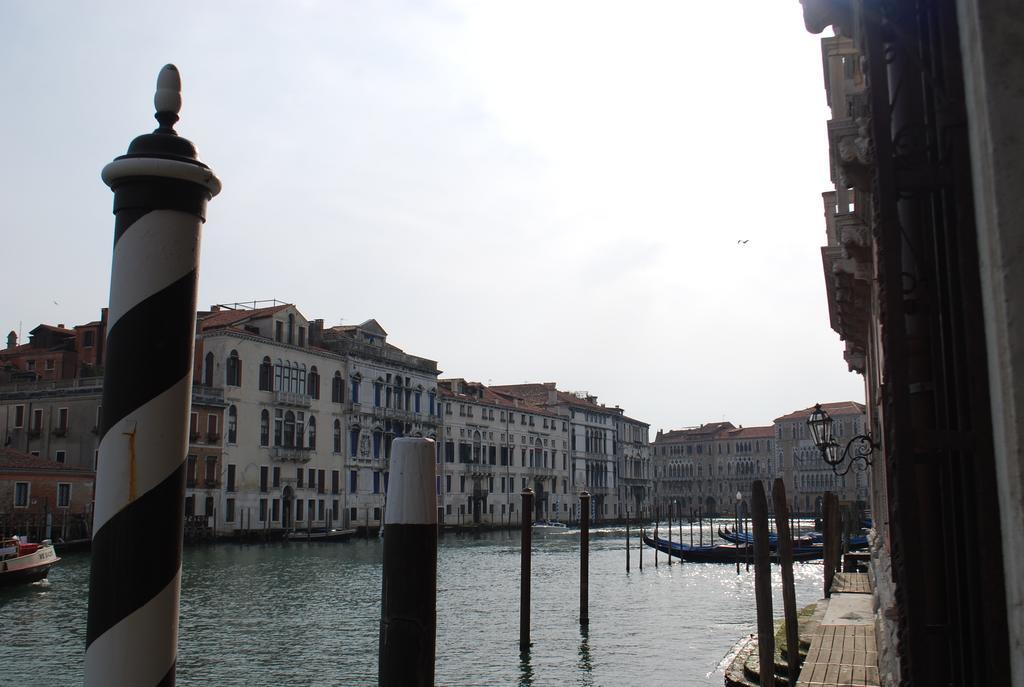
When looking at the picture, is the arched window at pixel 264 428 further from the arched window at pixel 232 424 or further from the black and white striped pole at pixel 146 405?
the black and white striped pole at pixel 146 405

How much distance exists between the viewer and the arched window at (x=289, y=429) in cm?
4211

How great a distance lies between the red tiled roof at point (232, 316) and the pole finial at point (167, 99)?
40114 millimetres

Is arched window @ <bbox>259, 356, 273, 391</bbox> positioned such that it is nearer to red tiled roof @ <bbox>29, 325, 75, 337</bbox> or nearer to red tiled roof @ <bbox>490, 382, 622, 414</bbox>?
red tiled roof @ <bbox>29, 325, 75, 337</bbox>

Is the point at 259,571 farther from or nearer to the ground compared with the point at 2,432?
nearer to the ground

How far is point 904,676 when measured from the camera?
8.09 feet

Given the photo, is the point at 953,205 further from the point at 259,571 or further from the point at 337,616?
the point at 259,571

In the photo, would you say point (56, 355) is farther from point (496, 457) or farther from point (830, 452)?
point (830, 452)

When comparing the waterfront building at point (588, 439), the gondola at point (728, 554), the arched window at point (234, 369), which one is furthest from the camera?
the waterfront building at point (588, 439)

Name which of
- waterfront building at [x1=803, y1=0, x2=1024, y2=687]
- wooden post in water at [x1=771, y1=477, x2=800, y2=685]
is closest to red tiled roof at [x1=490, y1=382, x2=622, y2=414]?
wooden post in water at [x1=771, y1=477, x2=800, y2=685]

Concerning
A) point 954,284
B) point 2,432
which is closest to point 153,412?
point 954,284

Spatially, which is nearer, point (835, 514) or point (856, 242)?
point (856, 242)

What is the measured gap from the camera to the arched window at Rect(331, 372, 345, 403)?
45344mm

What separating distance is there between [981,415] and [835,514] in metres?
15.1

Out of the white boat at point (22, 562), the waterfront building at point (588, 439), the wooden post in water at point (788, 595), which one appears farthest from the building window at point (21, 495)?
the waterfront building at point (588, 439)
